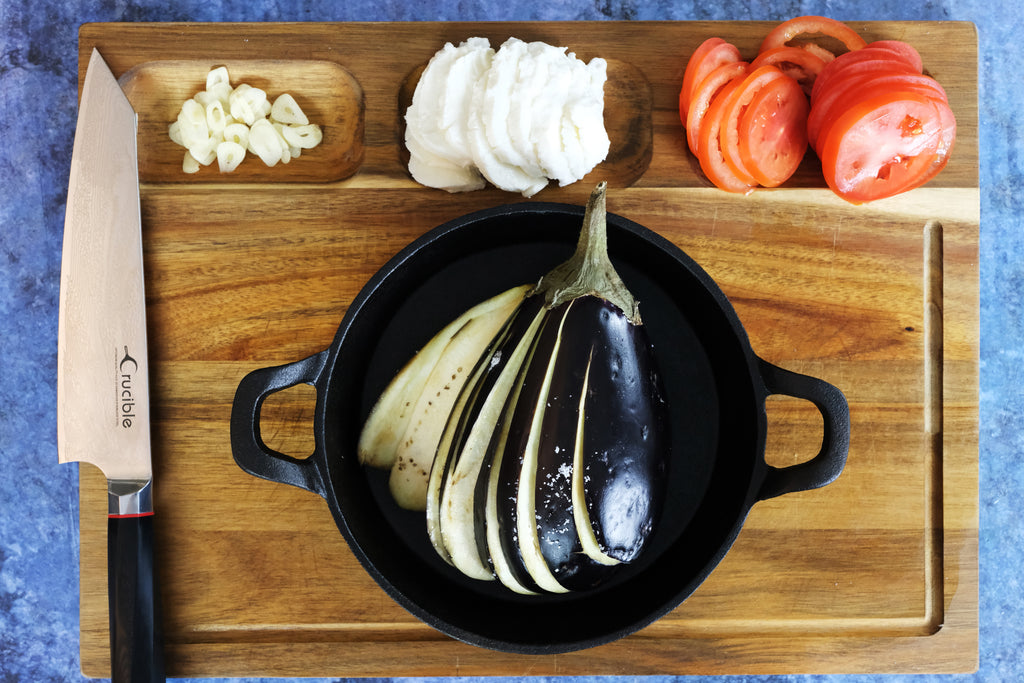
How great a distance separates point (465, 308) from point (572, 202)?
178 millimetres

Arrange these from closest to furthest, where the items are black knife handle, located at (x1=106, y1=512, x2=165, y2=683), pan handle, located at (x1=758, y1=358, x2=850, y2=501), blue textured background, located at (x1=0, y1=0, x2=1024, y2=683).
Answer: pan handle, located at (x1=758, y1=358, x2=850, y2=501) < black knife handle, located at (x1=106, y1=512, x2=165, y2=683) < blue textured background, located at (x1=0, y1=0, x2=1024, y2=683)

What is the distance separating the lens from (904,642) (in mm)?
864

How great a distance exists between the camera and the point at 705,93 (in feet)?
2.66

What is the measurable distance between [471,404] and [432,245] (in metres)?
0.18

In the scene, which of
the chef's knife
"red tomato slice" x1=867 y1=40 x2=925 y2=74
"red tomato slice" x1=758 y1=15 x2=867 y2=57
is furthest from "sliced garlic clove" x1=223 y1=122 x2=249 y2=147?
"red tomato slice" x1=867 y1=40 x2=925 y2=74

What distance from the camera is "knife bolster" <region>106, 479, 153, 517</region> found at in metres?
0.81

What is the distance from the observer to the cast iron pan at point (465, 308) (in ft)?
2.38

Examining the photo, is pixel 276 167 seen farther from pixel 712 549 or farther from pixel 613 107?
pixel 712 549

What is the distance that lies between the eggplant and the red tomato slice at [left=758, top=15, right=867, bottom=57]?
338mm

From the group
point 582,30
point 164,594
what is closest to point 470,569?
point 164,594

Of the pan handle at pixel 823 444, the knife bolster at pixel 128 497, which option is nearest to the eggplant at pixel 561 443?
the pan handle at pixel 823 444

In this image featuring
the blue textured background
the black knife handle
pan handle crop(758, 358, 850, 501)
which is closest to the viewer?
pan handle crop(758, 358, 850, 501)

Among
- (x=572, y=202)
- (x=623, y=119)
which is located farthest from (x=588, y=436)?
(x=623, y=119)

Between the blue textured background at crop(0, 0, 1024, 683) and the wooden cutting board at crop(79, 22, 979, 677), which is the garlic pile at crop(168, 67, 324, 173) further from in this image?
the blue textured background at crop(0, 0, 1024, 683)
